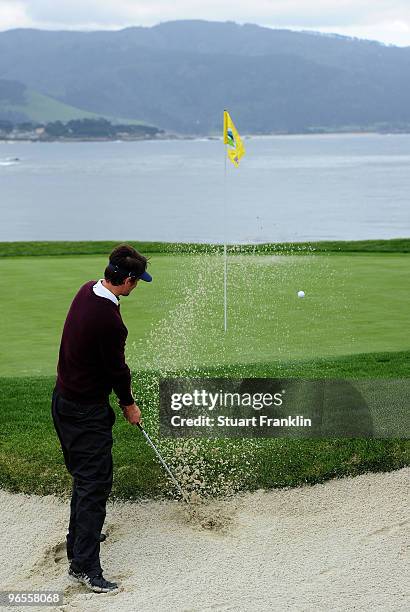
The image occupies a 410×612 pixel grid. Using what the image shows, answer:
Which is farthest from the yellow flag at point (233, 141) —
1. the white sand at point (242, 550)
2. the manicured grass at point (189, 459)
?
the white sand at point (242, 550)

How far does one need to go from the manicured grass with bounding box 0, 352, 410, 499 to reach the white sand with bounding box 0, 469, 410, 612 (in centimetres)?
14

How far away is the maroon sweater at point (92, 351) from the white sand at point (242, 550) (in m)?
1.15

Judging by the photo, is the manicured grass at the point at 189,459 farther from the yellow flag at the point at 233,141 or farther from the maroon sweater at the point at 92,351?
the yellow flag at the point at 233,141

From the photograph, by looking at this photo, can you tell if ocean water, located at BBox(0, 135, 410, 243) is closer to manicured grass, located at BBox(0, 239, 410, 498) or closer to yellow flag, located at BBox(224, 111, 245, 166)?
manicured grass, located at BBox(0, 239, 410, 498)

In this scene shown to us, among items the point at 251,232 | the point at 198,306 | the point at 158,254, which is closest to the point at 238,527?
the point at 198,306

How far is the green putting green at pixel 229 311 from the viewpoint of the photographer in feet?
34.0

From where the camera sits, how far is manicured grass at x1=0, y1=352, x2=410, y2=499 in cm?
695

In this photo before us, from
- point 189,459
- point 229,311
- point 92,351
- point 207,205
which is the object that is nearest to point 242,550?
point 189,459

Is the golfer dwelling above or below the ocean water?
above

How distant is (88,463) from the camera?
5449 millimetres

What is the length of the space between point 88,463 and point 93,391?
433mm

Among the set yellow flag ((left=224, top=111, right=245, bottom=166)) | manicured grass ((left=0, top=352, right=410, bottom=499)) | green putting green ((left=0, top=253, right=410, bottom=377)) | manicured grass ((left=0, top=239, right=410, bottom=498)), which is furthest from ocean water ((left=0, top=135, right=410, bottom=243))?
manicured grass ((left=0, top=352, right=410, bottom=499))

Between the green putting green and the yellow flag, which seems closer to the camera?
the green putting green

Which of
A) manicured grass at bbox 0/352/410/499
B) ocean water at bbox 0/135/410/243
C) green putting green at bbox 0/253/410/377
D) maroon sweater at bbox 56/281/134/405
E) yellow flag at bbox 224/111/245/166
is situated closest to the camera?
maroon sweater at bbox 56/281/134/405
